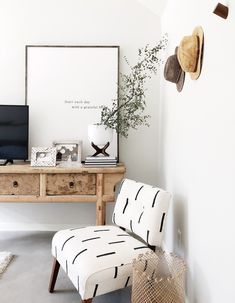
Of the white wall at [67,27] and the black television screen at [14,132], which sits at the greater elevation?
the white wall at [67,27]

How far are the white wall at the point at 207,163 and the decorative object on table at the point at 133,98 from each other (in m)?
0.72

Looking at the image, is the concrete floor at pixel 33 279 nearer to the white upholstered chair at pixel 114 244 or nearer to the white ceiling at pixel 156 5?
the white upholstered chair at pixel 114 244

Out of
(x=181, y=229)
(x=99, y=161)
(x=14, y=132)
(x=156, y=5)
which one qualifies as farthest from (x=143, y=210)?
(x=156, y=5)

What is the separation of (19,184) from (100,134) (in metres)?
0.81

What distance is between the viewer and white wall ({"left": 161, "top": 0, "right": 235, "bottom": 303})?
125 centimetres

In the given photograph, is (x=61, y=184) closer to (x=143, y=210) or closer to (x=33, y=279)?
(x=33, y=279)

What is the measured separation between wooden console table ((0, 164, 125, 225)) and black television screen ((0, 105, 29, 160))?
1.12 ft

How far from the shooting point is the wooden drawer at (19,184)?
8.82ft

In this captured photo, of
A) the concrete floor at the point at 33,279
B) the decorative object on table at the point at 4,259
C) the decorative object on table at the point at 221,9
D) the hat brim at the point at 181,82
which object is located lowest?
the concrete floor at the point at 33,279

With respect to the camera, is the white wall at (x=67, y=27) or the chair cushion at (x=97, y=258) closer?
the chair cushion at (x=97, y=258)

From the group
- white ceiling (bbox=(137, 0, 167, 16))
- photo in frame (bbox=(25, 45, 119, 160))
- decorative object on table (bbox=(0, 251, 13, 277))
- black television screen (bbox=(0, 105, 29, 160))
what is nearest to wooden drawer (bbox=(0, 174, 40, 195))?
black television screen (bbox=(0, 105, 29, 160))

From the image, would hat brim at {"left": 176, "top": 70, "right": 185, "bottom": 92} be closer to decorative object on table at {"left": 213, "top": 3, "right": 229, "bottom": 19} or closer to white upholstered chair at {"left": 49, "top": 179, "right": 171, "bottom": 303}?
white upholstered chair at {"left": 49, "top": 179, "right": 171, "bottom": 303}

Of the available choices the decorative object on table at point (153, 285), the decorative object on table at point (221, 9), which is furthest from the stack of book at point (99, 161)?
the decorative object on table at point (221, 9)

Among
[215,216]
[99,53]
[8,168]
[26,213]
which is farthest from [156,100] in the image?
[215,216]
